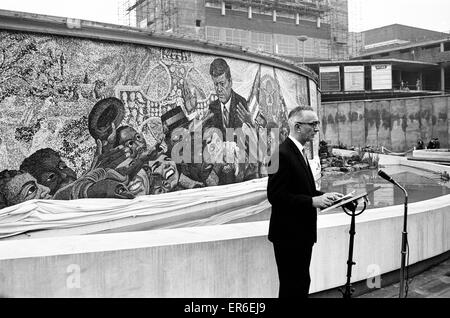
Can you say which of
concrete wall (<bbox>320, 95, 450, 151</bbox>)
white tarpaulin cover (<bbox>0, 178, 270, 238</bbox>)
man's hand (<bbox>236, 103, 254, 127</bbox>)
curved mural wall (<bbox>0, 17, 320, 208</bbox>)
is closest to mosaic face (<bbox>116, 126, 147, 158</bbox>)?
curved mural wall (<bbox>0, 17, 320, 208</bbox>)

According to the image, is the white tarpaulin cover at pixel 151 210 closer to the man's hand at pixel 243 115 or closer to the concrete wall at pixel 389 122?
the man's hand at pixel 243 115

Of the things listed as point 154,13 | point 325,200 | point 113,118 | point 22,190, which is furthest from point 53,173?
point 154,13

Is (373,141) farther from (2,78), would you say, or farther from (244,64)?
(2,78)

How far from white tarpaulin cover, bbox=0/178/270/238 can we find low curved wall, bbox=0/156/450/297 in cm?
322

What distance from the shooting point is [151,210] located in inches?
335

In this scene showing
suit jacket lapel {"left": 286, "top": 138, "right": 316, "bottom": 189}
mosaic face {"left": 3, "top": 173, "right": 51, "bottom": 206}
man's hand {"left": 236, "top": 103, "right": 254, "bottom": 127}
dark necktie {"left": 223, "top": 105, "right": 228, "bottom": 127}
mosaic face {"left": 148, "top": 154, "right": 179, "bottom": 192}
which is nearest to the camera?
suit jacket lapel {"left": 286, "top": 138, "right": 316, "bottom": 189}

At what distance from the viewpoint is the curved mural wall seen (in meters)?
7.15

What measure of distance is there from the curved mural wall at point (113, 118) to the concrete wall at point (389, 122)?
29.5 metres

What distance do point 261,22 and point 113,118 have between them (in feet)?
196

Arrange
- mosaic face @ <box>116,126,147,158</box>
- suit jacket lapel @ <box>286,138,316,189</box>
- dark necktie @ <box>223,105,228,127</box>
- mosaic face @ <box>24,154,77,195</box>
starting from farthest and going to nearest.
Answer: dark necktie @ <box>223,105,228,127</box>
mosaic face @ <box>116,126,147,158</box>
mosaic face @ <box>24,154,77,195</box>
suit jacket lapel @ <box>286,138,316,189</box>

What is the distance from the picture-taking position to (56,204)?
24.4ft

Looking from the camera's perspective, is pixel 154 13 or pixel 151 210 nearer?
pixel 151 210

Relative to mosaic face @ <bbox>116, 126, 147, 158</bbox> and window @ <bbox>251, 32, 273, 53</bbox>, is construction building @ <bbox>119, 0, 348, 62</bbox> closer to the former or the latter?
window @ <bbox>251, 32, 273, 53</bbox>

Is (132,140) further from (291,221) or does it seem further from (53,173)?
(291,221)
